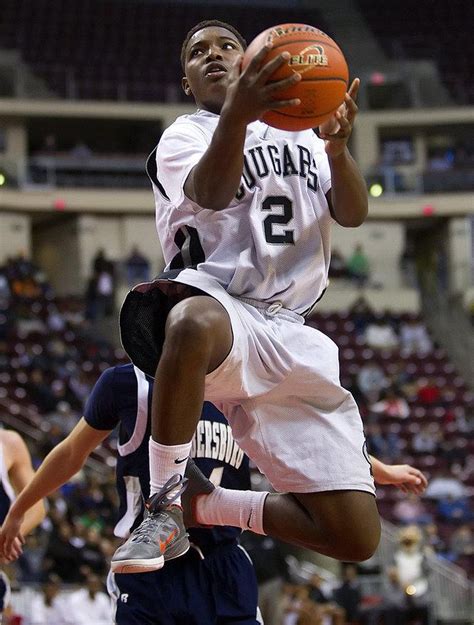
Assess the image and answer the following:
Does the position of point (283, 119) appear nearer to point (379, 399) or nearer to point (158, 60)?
point (379, 399)

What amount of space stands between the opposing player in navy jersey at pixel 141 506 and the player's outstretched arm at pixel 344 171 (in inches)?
46.8

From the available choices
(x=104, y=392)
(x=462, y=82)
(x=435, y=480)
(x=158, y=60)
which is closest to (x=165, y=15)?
(x=158, y=60)

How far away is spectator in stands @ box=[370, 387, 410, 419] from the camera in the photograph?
20234 mm

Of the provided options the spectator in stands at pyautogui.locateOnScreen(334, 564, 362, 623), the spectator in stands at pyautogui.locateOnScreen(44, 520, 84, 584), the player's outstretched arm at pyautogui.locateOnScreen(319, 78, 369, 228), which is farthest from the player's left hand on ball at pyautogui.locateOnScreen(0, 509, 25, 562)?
the spectator in stands at pyautogui.locateOnScreen(334, 564, 362, 623)

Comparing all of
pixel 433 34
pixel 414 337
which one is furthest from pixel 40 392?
pixel 433 34

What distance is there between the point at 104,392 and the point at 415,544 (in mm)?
10076

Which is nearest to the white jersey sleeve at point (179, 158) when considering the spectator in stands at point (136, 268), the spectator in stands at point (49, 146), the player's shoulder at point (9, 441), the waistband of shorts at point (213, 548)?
the waistband of shorts at point (213, 548)

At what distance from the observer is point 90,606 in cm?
1159

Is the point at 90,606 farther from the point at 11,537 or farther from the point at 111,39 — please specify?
the point at 111,39

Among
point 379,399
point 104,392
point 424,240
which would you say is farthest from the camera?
point 424,240

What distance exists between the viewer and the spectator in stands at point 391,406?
20.2 m

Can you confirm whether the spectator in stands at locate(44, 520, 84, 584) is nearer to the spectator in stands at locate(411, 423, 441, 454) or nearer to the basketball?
the spectator in stands at locate(411, 423, 441, 454)

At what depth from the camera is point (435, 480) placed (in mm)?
18281

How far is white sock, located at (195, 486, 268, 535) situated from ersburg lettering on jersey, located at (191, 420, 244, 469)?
59cm
